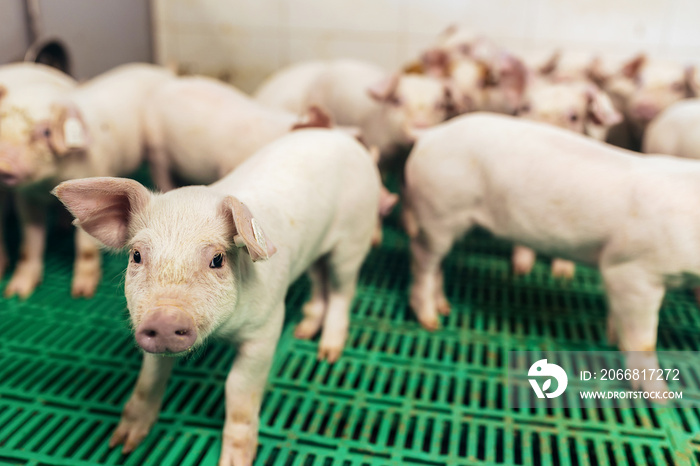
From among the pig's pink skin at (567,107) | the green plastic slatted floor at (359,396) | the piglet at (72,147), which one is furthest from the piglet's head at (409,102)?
the piglet at (72,147)

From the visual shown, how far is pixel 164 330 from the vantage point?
50.9 inches

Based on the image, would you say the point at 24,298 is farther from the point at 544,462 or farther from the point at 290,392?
the point at 544,462

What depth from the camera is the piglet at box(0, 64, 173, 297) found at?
2334mm

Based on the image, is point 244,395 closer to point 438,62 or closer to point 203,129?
point 203,129

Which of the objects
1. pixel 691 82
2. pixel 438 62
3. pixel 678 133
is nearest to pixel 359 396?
pixel 678 133

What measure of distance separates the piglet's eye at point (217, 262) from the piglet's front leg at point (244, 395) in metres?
0.36

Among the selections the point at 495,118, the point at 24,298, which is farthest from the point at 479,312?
the point at 24,298

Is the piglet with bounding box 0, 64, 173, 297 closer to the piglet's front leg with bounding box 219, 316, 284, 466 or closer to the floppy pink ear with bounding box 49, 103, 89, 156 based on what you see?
the floppy pink ear with bounding box 49, 103, 89, 156

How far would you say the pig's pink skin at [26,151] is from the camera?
230cm

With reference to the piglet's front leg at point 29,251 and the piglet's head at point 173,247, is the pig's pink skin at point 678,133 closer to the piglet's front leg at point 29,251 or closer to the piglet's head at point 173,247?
the piglet's head at point 173,247

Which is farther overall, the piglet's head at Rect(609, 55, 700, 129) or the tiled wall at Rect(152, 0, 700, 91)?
the tiled wall at Rect(152, 0, 700, 91)

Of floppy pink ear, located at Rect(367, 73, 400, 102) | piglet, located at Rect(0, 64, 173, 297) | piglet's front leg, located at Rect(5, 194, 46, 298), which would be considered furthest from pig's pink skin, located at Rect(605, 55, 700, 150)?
piglet's front leg, located at Rect(5, 194, 46, 298)

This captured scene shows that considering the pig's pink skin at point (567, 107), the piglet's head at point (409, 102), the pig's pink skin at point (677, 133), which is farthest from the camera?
the piglet's head at point (409, 102)

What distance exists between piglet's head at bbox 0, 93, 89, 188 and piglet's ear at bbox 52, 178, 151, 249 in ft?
3.32
